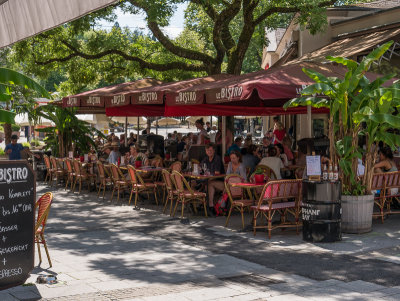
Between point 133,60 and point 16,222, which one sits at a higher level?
point 133,60

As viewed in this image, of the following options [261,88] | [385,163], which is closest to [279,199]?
[261,88]

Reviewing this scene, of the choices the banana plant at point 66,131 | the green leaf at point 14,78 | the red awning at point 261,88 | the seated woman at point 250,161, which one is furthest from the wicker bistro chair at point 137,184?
the green leaf at point 14,78

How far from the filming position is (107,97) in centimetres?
1567

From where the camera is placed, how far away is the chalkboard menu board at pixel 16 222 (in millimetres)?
5992

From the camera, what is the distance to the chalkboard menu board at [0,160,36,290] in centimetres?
599

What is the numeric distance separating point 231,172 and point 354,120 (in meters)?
3.04

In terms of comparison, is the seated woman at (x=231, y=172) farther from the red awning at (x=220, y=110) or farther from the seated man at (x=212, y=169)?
the red awning at (x=220, y=110)

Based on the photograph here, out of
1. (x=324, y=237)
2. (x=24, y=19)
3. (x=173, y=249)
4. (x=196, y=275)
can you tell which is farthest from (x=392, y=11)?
(x=24, y=19)

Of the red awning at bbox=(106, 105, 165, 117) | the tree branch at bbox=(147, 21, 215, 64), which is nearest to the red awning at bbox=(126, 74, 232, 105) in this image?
the red awning at bbox=(106, 105, 165, 117)

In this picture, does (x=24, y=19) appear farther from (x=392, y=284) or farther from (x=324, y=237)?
(x=324, y=237)

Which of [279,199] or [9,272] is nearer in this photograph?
[9,272]

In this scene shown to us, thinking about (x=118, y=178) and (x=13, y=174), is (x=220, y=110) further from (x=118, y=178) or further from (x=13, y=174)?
(x=13, y=174)

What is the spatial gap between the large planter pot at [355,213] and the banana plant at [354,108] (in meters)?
0.20

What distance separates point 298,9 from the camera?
1839 cm
